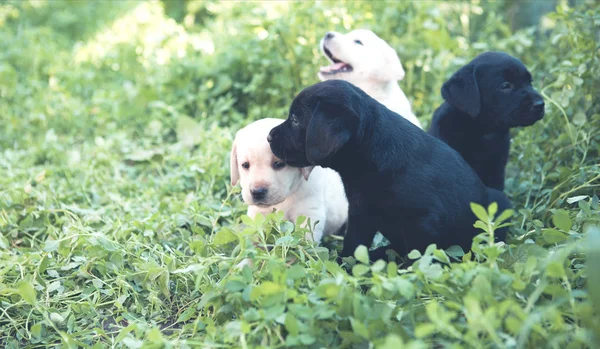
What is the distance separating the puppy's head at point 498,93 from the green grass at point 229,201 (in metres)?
0.47

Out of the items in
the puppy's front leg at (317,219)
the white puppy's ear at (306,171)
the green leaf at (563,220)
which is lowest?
the puppy's front leg at (317,219)

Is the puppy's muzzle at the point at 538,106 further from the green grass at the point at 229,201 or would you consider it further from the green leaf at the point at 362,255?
the green leaf at the point at 362,255

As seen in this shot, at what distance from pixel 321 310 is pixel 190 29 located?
7154 millimetres

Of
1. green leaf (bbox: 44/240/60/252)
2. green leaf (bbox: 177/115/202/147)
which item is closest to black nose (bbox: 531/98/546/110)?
green leaf (bbox: 44/240/60/252)

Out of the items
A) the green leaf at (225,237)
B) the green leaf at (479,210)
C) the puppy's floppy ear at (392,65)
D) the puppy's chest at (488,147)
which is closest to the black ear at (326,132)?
the green leaf at (225,237)

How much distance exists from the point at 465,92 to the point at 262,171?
1236 millimetres

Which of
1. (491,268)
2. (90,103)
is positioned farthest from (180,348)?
(90,103)

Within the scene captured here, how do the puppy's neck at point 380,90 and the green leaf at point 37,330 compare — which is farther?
the puppy's neck at point 380,90

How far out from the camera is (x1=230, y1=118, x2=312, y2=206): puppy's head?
3.51 meters

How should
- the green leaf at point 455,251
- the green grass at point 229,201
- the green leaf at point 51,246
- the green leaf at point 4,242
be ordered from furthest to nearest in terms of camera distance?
1. the green leaf at point 4,242
2. the green leaf at point 51,246
3. the green leaf at point 455,251
4. the green grass at point 229,201

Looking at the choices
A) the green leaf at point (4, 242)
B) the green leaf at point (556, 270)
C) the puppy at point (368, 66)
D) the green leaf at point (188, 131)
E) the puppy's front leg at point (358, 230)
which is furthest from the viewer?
the green leaf at point (188, 131)

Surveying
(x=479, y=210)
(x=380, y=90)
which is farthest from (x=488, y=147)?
(x=479, y=210)

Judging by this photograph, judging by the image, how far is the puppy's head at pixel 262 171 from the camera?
138 inches

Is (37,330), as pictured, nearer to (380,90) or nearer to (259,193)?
(259,193)
